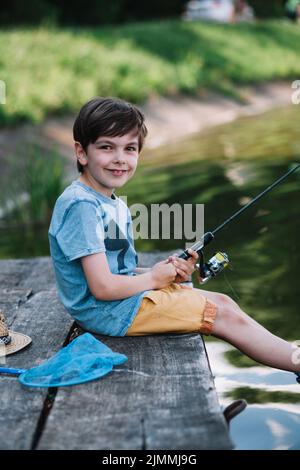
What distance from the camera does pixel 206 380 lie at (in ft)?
9.26

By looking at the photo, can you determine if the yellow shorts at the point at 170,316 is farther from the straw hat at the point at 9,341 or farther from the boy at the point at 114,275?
the straw hat at the point at 9,341

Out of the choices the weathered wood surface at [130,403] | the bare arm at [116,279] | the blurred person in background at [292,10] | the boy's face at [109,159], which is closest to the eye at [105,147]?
the boy's face at [109,159]

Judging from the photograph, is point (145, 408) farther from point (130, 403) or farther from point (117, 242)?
point (117, 242)

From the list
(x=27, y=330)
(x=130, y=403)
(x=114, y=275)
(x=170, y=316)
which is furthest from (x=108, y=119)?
(x=130, y=403)

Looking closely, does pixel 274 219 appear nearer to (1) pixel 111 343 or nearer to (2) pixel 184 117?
(1) pixel 111 343

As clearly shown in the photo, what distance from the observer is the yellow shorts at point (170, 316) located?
3291 mm

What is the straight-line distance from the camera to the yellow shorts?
3291mm

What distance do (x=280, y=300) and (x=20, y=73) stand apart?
31.7 feet

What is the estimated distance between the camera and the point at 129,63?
16.6m

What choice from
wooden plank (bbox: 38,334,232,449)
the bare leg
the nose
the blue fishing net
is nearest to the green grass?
the nose

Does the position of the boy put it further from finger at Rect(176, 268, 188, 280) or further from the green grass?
the green grass

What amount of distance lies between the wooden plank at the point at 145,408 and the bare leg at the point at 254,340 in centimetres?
21

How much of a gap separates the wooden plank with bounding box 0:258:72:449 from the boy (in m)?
0.18

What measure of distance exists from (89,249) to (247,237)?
3146 mm
